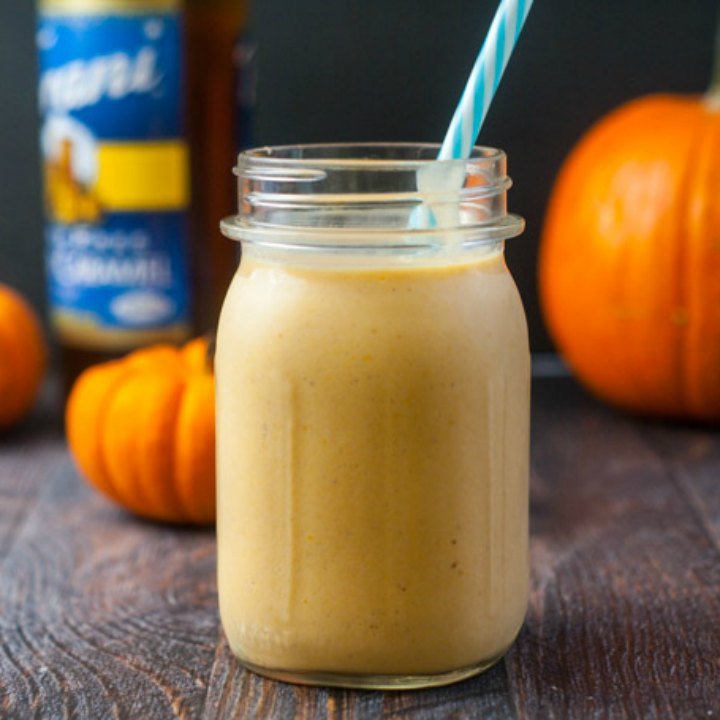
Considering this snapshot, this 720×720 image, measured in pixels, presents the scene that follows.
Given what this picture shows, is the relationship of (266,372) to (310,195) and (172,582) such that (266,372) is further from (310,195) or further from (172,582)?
(172,582)

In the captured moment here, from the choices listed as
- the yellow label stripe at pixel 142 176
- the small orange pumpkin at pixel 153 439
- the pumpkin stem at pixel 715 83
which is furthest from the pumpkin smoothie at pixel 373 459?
the pumpkin stem at pixel 715 83

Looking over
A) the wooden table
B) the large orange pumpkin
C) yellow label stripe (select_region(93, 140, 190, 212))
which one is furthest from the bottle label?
the large orange pumpkin

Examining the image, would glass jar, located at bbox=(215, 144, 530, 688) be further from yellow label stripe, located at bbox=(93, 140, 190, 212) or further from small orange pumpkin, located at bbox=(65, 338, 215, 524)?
yellow label stripe, located at bbox=(93, 140, 190, 212)

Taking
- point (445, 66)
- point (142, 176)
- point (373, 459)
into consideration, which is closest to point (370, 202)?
point (373, 459)

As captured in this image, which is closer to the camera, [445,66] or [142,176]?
[142,176]

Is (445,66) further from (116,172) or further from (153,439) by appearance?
(153,439)

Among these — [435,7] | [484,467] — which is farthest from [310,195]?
[435,7]

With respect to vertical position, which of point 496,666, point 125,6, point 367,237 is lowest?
point 496,666
